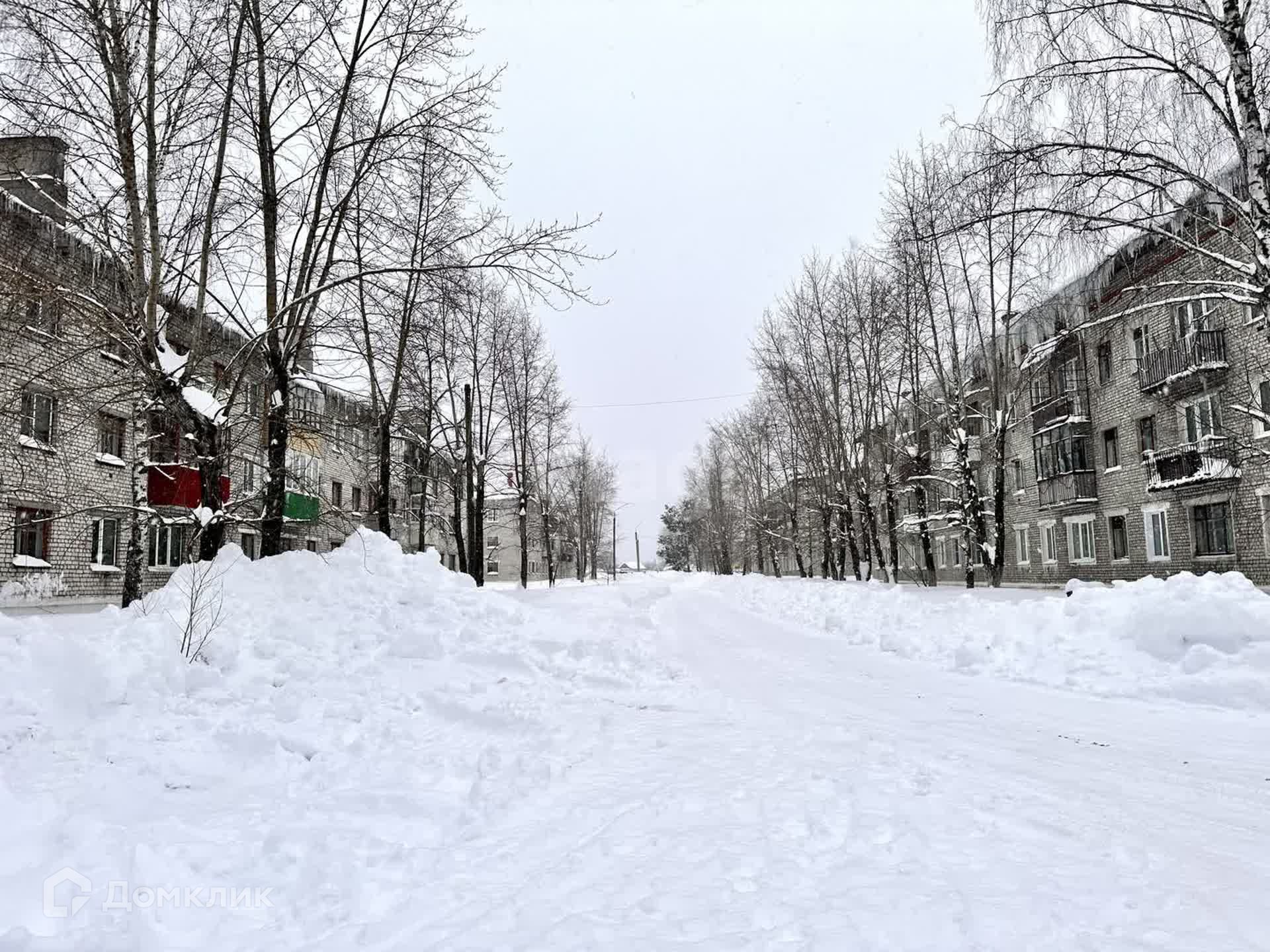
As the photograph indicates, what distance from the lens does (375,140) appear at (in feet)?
35.0

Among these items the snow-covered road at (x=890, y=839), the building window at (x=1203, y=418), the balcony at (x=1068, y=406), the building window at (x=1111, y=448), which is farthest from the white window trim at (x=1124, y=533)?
the snow-covered road at (x=890, y=839)

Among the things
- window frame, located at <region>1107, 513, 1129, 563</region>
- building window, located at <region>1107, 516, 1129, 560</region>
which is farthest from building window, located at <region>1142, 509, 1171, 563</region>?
building window, located at <region>1107, 516, 1129, 560</region>

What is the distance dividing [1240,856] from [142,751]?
6071mm

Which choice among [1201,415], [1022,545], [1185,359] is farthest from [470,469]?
[1022,545]

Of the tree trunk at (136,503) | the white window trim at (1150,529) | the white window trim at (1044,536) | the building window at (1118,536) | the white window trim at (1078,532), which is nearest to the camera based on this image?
the tree trunk at (136,503)

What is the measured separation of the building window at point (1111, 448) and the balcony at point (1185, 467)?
8.72ft

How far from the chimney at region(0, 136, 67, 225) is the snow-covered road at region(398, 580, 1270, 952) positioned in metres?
8.74

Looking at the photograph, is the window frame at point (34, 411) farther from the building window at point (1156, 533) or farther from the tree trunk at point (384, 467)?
the building window at point (1156, 533)

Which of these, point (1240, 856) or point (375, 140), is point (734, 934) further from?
point (375, 140)

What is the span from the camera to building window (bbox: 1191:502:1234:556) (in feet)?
75.8

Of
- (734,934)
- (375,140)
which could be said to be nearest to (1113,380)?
(375,140)

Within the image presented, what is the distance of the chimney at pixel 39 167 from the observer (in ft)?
25.9

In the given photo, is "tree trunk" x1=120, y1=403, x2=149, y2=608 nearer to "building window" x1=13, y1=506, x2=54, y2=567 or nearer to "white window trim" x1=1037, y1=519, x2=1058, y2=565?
"building window" x1=13, y1=506, x2=54, y2=567

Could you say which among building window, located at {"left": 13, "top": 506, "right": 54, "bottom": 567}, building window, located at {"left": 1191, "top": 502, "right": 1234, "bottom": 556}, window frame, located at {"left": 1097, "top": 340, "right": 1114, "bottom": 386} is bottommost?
building window, located at {"left": 1191, "top": 502, "right": 1234, "bottom": 556}
